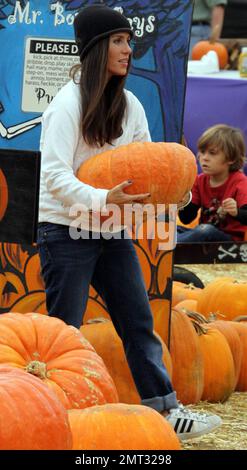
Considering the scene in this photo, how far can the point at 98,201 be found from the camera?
470cm

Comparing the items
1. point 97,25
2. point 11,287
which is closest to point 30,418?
point 97,25

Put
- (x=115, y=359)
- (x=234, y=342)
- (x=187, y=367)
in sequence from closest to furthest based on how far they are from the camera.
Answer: (x=115, y=359), (x=187, y=367), (x=234, y=342)

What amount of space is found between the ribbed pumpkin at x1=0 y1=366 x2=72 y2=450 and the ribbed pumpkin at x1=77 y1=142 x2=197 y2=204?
1.45 metres

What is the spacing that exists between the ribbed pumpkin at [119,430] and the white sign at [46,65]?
2358 millimetres

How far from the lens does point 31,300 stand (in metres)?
5.95

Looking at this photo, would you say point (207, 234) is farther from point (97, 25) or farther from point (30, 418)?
point (30, 418)

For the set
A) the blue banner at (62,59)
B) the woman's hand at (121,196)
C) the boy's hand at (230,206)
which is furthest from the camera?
the boy's hand at (230,206)

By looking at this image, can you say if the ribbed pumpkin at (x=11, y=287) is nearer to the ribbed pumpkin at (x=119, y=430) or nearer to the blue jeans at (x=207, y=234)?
the ribbed pumpkin at (x=119, y=430)

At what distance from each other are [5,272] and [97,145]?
4.03ft

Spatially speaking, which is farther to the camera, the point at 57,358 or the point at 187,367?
the point at 187,367

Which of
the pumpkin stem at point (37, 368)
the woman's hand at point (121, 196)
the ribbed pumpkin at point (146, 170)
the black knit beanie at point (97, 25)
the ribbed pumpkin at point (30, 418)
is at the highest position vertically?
the black knit beanie at point (97, 25)

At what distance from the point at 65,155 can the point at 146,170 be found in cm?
35

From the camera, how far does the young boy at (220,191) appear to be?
8898 mm

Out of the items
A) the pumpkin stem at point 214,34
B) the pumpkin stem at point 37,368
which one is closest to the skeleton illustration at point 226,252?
the pumpkin stem at point 37,368
